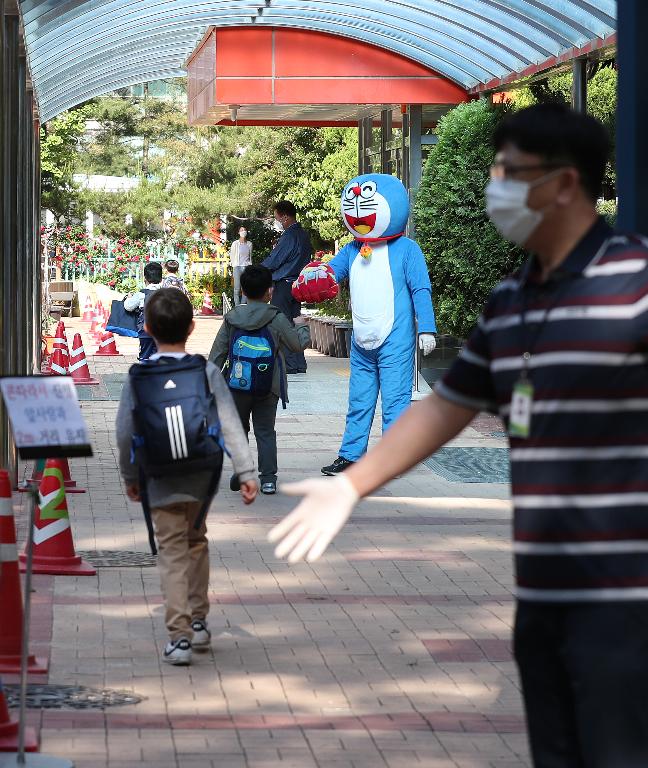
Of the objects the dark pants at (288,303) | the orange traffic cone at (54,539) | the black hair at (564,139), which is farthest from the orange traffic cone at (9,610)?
the dark pants at (288,303)

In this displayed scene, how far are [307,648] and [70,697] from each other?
1.15 metres

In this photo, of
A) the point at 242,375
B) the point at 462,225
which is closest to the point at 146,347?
the point at 462,225

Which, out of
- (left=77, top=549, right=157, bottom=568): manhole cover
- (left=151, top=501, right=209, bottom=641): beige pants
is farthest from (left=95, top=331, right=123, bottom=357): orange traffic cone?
(left=151, top=501, right=209, bottom=641): beige pants

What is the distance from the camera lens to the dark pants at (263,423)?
1034 centimetres

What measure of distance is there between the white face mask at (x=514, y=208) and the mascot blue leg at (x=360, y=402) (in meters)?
8.03

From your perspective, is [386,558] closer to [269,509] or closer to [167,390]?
[269,509]

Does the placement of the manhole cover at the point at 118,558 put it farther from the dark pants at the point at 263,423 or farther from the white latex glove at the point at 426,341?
the white latex glove at the point at 426,341

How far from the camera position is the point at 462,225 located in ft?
52.0

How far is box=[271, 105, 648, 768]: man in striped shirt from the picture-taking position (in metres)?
3.12

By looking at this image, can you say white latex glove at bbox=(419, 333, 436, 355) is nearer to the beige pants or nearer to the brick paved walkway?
the brick paved walkway

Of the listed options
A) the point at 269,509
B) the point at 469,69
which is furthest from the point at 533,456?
the point at 469,69

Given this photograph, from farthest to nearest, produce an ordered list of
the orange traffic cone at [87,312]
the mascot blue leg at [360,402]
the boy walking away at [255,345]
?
the orange traffic cone at [87,312] → the mascot blue leg at [360,402] → the boy walking away at [255,345]

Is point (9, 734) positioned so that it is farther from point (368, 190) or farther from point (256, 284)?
point (368, 190)

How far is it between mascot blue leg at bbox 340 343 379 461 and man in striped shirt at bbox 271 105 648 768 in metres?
7.98
